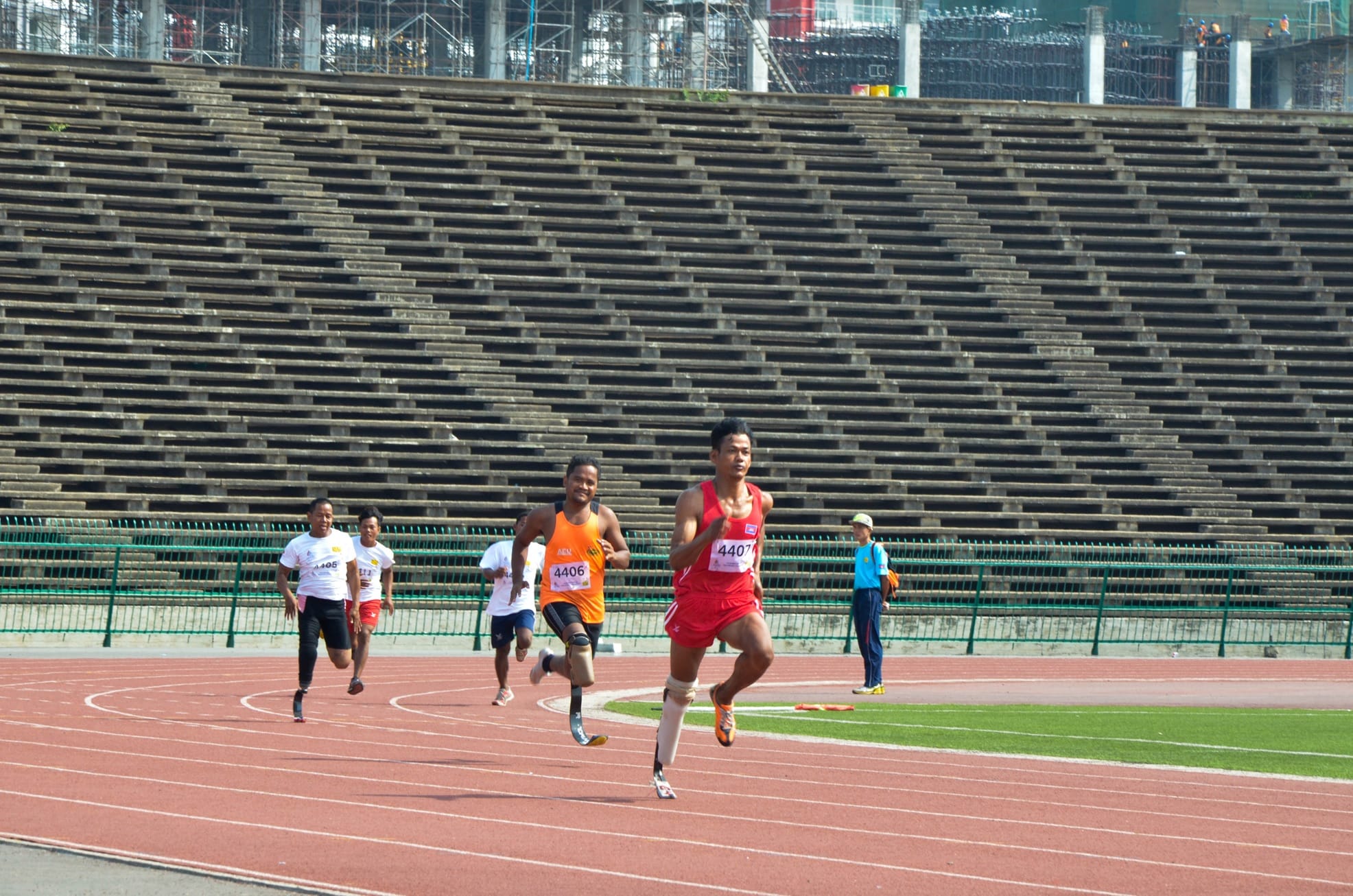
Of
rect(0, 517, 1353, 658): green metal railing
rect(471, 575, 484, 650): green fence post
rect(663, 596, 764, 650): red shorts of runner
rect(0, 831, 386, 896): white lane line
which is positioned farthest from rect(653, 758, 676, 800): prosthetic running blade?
rect(0, 517, 1353, 658): green metal railing

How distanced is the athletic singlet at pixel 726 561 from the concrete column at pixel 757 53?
56217mm

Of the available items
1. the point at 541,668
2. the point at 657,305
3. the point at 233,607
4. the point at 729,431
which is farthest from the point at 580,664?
the point at 657,305

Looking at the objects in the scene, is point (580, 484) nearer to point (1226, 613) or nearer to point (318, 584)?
point (318, 584)

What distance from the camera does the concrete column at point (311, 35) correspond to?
6353 cm

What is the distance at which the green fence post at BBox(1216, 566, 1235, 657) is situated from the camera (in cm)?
2586

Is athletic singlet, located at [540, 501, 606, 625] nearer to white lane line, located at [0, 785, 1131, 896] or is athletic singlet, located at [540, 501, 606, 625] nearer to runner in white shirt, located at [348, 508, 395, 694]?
white lane line, located at [0, 785, 1131, 896]

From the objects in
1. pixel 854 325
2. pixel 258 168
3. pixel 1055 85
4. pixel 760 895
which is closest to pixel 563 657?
pixel 760 895

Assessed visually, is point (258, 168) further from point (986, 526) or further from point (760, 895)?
point (760, 895)

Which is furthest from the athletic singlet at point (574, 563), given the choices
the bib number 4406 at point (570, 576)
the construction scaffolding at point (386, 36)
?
the construction scaffolding at point (386, 36)

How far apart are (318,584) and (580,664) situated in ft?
11.1

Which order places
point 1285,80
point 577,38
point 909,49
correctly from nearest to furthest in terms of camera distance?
point 577,38 < point 909,49 < point 1285,80

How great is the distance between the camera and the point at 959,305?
108ft

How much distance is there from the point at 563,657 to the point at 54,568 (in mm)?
12294

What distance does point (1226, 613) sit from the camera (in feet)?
85.4
